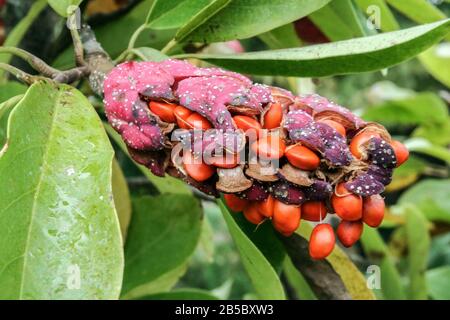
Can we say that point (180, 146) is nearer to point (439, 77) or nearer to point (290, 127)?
point (290, 127)

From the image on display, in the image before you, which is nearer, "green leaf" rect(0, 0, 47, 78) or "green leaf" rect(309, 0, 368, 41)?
"green leaf" rect(309, 0, 368, 41)

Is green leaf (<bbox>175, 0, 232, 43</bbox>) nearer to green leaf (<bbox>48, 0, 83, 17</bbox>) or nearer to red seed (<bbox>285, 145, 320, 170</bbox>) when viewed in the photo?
green leaf (<bbox>48, 0, 83, 17</bbox>)

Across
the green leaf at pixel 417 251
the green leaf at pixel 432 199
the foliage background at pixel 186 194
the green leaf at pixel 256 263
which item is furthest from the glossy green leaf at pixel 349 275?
the green leaf at pixel 432 199

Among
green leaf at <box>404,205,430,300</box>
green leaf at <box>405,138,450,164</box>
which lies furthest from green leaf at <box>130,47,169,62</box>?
green leaf at <box>405,138,450,164</box>

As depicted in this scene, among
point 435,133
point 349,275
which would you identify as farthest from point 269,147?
point 435,133

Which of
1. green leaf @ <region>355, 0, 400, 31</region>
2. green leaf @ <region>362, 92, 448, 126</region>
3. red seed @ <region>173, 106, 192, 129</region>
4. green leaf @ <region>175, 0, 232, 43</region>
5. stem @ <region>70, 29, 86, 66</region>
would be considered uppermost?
green leaf @ <region>355, 0, 400, 31</region>
